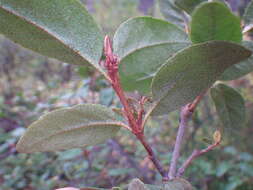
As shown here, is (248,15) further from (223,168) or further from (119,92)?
(223,168)

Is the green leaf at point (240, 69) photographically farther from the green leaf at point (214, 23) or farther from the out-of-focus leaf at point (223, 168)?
the out-of-focus leaf at point (223, 168)

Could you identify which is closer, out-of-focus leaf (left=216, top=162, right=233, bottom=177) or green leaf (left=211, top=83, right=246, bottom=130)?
green leaf (left=211, top=83, right=246, bottom=130)

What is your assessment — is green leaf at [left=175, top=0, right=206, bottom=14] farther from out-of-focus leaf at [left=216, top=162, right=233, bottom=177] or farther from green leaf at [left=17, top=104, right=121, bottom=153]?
out-of-focus leaf at [left=216, top=162, right=233, bottom=177]

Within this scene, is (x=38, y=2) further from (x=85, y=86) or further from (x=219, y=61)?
(x=85, y=86)

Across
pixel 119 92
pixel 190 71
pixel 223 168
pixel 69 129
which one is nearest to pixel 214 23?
pixel 190 71

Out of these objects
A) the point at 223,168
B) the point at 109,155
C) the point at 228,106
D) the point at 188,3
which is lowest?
the point at 223,168

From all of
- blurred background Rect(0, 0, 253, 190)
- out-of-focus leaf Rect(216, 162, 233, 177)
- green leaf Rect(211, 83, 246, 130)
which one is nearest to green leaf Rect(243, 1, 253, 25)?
green leaf Rect(211, 83, 246, 130)

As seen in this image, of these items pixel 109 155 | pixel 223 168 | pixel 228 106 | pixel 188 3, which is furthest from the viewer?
pixel 109 155
